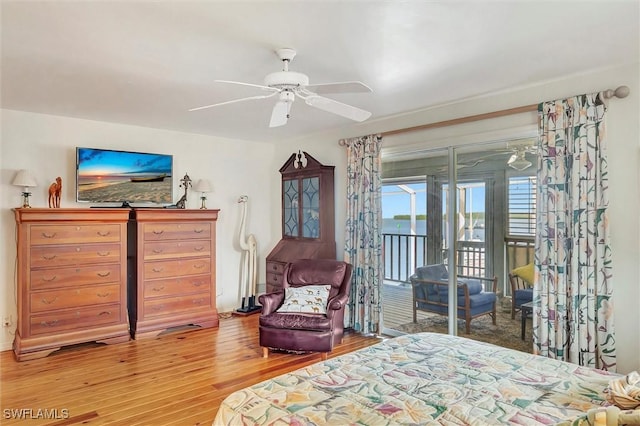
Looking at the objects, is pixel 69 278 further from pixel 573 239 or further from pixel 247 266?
pixel 573 239

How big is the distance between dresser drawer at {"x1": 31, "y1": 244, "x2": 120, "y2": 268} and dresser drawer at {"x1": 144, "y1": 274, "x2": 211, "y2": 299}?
0.51 m

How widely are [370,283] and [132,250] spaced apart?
2.88 m

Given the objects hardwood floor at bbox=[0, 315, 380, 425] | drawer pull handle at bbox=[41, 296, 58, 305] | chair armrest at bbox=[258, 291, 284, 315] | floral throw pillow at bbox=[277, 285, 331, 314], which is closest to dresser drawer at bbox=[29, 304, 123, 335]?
drawer pull handle at bbox=[41, 296, 58, 305]

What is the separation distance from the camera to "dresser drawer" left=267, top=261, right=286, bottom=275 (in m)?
5.38

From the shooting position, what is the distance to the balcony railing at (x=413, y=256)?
402cm

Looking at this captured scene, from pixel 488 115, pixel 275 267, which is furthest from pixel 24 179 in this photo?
pixel 488 115

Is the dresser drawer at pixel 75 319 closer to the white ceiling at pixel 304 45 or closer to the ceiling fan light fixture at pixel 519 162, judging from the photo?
the white ceiling at pixel 304 45

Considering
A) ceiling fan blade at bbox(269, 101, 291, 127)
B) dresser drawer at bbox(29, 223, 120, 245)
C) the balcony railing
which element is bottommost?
the balcony railing

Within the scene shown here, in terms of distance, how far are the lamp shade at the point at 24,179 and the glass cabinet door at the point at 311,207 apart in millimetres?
3075

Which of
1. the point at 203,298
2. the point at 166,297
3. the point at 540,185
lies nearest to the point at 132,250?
the point at 166,297

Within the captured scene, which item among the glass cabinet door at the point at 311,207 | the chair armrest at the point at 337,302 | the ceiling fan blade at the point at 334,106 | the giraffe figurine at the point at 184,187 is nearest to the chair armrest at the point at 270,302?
the chair armrest at the point at 337,302

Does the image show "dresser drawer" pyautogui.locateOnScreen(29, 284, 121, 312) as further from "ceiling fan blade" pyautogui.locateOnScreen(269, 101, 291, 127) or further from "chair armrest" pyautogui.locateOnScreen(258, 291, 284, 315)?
"ceiling fan blade" pyautogui.locateOnScreen(269, 101, 291, 127)

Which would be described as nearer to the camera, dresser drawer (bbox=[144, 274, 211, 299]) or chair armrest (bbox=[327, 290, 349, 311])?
chair armrest (bbox=[327, 290, 349, 311])

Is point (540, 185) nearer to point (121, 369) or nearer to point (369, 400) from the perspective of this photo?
point (369, 400)
